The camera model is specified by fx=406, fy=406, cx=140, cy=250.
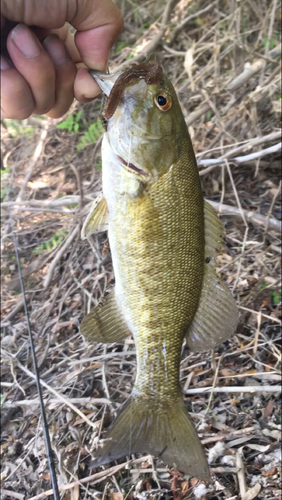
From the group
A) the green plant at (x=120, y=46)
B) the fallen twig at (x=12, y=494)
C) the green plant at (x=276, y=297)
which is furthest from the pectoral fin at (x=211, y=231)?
the green plant at (x=120, y=46)

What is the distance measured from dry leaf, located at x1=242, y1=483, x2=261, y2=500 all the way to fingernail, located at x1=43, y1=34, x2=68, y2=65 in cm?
223

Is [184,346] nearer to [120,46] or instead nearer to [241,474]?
[241,474]

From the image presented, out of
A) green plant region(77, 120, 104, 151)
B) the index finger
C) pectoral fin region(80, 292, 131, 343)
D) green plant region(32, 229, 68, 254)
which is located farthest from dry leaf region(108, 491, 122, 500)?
green plant region(77, 120, 104, 151)

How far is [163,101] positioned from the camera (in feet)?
5.21

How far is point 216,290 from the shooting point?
1.70 metres

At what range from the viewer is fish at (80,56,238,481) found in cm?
157

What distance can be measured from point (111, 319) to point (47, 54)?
1203 millimetres

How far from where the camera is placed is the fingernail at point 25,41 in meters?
1.69

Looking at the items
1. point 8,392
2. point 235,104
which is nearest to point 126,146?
point 8,392

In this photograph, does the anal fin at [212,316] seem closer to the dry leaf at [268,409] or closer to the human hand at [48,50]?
the dry leaf at [268,409]

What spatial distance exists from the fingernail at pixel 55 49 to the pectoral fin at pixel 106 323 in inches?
43.5

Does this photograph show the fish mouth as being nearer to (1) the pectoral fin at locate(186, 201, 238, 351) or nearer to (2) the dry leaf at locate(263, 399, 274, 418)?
(1) the pectoral fin at locate(186, 201, 238, 351)

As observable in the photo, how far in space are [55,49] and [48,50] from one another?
0.03 metres

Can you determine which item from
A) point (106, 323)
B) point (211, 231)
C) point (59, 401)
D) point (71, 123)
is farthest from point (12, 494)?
point (71, 123)
